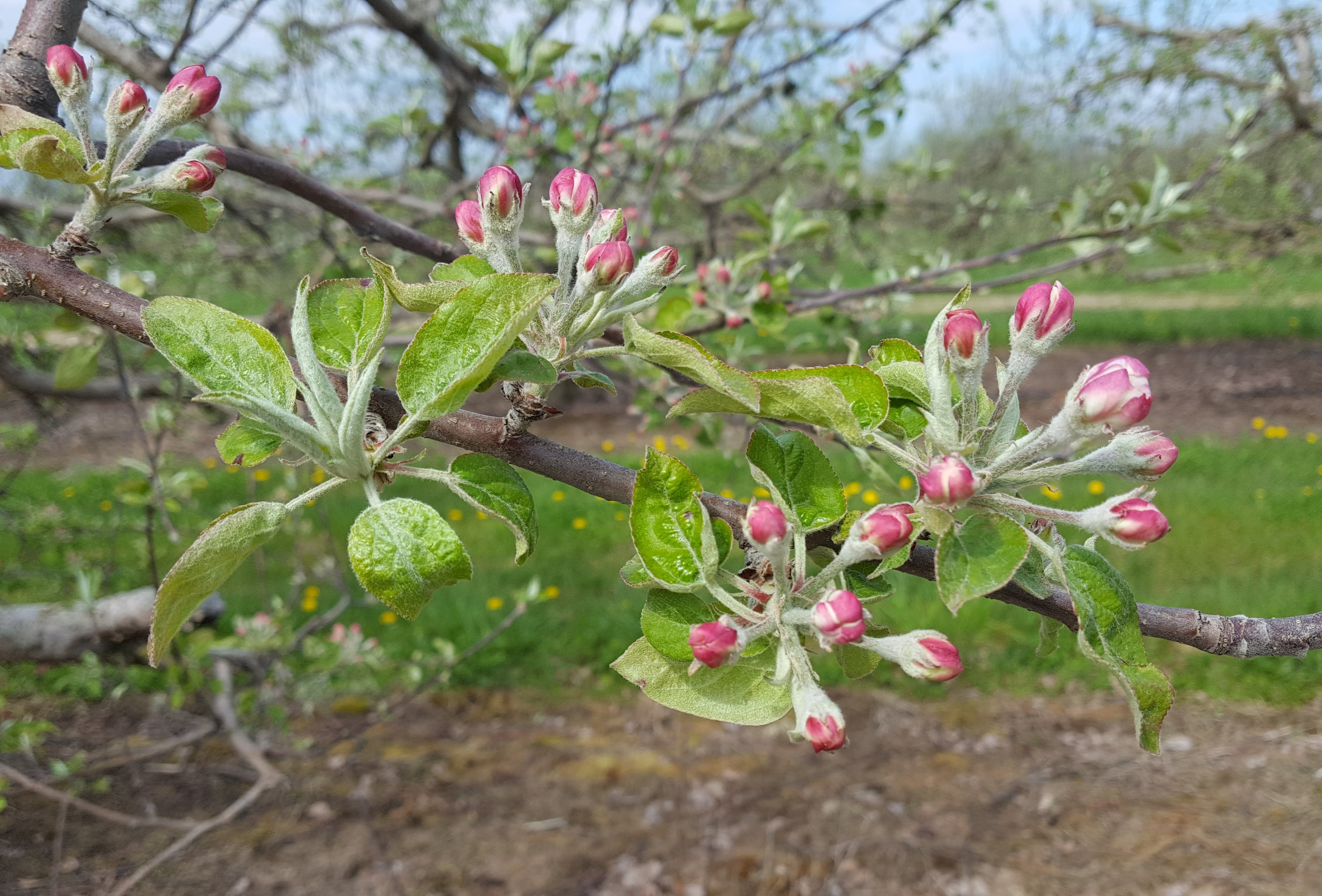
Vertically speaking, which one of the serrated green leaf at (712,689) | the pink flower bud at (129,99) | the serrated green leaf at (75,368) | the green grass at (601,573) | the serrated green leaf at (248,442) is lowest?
the green grass at (601,573)

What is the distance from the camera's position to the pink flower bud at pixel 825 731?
1.92 feet

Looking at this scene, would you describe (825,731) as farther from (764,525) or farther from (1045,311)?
(1045,311)

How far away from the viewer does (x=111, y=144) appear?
30.5 inches

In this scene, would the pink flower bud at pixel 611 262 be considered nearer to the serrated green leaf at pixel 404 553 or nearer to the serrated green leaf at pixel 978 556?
the serrated green leaf at pixel 404 553

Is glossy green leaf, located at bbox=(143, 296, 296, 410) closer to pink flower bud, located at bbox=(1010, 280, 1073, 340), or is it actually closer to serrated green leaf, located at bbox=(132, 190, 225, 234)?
serrated green leaf, located at bbox=(132, 190, 225, 234)

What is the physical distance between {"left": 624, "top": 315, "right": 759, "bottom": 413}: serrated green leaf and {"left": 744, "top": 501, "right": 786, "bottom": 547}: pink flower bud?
7 cm

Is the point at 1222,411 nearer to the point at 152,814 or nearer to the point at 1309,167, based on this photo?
the point at 1309,167

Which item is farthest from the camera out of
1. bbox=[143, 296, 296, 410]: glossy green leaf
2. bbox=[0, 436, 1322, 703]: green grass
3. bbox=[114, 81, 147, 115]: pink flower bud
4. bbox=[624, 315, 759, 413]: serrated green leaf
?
bbox=[0, 436, 1322, 703]: green grass

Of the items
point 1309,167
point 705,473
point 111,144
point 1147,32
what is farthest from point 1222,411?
point 111,144

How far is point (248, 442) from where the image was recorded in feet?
2.39

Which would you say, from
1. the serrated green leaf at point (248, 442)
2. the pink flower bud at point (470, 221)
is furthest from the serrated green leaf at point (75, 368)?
the pink flower bud at point (470, 221)

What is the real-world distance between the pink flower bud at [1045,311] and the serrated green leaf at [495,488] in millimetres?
442

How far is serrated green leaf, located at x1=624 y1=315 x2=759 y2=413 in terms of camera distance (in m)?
0.53

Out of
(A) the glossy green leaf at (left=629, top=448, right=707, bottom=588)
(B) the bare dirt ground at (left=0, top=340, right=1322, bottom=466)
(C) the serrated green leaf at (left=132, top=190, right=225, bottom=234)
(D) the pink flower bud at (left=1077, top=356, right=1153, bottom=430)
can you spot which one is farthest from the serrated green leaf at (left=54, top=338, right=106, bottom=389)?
(B) the bare dirt ground at (left=0, top=340, right=1322, bottom=466)
